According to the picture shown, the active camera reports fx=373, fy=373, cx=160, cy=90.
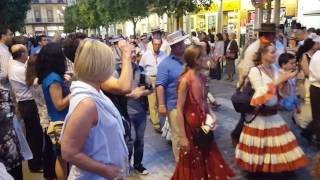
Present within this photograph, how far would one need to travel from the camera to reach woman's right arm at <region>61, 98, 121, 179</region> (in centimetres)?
209

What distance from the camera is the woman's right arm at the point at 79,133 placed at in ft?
6.85

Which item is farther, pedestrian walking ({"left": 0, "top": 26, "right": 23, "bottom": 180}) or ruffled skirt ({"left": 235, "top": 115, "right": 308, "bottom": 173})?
ruffled skirt ({"left": 235, "top": 115, "right": 308, "bottom": 173})

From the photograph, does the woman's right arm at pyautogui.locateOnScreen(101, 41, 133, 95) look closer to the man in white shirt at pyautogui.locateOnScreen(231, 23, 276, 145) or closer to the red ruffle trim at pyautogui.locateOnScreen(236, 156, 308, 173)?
the red ruffle trim at pyautogui.locateOnScreen(236, 156, 308, 173)

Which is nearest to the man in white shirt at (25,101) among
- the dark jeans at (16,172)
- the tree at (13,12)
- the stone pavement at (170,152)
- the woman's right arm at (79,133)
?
the stone pavement at (170,152)

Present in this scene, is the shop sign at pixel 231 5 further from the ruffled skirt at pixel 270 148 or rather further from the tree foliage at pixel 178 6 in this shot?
the ruffled skirt at pixel 270 148

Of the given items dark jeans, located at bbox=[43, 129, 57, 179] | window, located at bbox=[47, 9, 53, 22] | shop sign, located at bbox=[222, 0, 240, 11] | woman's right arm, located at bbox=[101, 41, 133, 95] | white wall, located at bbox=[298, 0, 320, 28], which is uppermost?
window, located at bbox=[47, 9, 53, 22]

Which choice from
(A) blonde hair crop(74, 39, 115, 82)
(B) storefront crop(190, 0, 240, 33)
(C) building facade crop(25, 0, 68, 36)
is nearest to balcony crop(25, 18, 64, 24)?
(C) building facade crop(25, 0, 68, 36)

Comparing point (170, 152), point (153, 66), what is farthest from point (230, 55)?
point (170, 152)

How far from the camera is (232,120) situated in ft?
25.1

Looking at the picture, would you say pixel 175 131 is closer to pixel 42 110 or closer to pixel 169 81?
pixel 169 81

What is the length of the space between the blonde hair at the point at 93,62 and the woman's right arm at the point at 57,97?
1366 mm

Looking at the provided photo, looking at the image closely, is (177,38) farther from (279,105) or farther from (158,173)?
(158,173)

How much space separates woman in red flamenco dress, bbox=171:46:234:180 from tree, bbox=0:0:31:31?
17886 millimetres

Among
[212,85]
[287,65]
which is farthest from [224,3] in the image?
[287,65]
